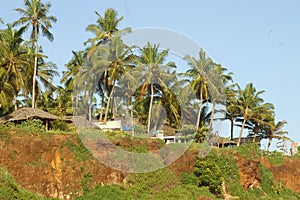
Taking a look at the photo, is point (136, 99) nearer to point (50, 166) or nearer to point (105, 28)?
point (105, 28)

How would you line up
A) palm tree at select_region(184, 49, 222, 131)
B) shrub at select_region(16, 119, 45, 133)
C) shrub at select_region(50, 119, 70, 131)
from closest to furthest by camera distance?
shrub at select_region(16, 119, 45, 133)
shrub at select_region(50, 119, 70, 131)
palm tree at select_region(184, 49, 222, 131)

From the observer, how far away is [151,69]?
3269cm

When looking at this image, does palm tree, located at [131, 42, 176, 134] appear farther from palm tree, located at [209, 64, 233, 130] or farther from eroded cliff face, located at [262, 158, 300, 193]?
eroded cliff face, located at [262, 158, 300, 193]

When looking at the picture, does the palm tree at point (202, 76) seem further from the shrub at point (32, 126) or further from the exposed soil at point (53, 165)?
the shrub at point (32, 126)

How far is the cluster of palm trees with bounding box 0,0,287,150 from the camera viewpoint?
28.3m

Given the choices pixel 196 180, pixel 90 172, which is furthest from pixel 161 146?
pixel 90 172

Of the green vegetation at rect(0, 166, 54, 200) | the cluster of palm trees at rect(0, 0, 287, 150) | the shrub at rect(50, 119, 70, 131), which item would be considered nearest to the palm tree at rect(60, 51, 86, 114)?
the cluster of palm trees at rect(0, 0, 287, 150)

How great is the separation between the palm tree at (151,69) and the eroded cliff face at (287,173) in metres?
10.5

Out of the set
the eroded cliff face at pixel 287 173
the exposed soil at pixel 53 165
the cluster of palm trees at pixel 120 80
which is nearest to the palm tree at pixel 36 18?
the cluster of palm trees at pixel 120 80

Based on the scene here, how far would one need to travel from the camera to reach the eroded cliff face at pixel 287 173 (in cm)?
3384

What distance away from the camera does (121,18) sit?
113 ft

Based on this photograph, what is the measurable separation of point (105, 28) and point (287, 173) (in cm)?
1897

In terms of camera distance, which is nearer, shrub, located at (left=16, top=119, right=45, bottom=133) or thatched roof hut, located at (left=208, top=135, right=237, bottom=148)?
shrub, located at (left=16, top=119, right=45, bottom=133)

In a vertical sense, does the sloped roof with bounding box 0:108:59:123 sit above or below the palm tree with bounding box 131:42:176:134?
below
